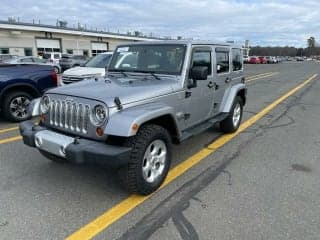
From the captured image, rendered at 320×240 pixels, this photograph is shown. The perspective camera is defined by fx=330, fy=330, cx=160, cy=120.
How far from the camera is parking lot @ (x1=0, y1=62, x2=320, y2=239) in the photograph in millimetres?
3219

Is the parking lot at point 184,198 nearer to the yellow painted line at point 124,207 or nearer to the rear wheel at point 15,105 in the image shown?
the yellow painted line at point 124,207

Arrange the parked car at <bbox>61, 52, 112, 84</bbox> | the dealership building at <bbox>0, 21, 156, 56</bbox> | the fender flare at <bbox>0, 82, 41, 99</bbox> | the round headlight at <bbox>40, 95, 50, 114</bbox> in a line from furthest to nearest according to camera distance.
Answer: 1. the dealership building at <bbox>0, 21, 156, 56</bbox>
2. the parked car at <bbox>61, 52, 112, 84</bbox>
3. the fender flare at <bbox>0, 82, 41, 99</bbox>
4. the round headlight at <bbox>40, 95, 50, 114</bbox>

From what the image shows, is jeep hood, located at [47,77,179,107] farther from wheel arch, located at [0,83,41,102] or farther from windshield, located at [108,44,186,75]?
wheel arch, located at [0,83,41,102]

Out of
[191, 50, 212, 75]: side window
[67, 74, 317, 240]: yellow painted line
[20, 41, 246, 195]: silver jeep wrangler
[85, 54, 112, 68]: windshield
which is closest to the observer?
[67, 74, 317, 240]: yellow painted line

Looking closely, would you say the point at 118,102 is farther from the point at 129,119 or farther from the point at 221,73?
the point at 221,73

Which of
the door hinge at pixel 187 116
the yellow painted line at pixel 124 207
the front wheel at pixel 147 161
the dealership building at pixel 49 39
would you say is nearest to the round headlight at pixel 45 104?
the front wheel at pixel 147 161

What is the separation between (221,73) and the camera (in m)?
5.86

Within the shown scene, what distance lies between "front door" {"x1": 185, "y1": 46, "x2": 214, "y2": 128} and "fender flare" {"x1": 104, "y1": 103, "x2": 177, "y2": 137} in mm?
1000

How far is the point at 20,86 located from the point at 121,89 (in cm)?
455

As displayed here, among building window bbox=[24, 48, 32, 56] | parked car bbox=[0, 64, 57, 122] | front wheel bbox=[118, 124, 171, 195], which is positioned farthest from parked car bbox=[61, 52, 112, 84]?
building window bbox=[24, 48, 32, 56]

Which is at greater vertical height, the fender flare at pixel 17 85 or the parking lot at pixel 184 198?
the fender flare at pixel 17 85

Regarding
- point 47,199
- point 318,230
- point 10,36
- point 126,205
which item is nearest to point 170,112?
point 126,205

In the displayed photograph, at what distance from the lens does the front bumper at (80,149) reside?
3.32 metres

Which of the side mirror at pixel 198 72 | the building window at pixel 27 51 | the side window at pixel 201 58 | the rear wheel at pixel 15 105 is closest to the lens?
the side mirror at pixel 198 72
